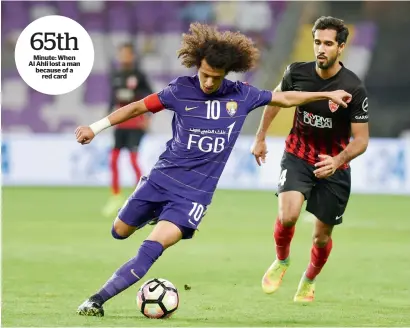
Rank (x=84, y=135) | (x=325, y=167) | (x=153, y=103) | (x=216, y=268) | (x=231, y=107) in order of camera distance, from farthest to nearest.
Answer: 1. (x=216, y=268)
2. (x=325, y=167)
3. (x=231, y=107)
4. (x=153, y=103)
5. (x=84, y=135)

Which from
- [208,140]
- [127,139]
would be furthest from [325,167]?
[127,139]

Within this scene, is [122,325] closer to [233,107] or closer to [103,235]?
[233,107]

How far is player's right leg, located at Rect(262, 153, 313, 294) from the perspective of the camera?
25.3 ft

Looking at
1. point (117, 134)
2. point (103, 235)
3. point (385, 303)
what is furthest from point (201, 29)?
point (117, 134)

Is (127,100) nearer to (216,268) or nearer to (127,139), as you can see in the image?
(127,139)

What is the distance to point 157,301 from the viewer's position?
6551 mm

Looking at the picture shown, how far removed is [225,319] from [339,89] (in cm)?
203

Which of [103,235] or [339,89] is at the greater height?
[339,89]

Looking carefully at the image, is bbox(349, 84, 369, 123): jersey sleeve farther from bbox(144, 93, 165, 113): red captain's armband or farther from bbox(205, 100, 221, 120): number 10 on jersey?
bbox(144, 93, 165, 113): red captain's armband

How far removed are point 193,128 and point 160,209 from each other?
2.00 ft

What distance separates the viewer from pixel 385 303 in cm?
743

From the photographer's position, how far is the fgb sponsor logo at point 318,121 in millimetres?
7703

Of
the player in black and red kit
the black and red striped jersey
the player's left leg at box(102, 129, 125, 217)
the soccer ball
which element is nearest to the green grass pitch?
the soccer ball

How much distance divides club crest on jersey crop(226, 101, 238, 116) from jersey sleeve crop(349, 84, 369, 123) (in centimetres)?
115
